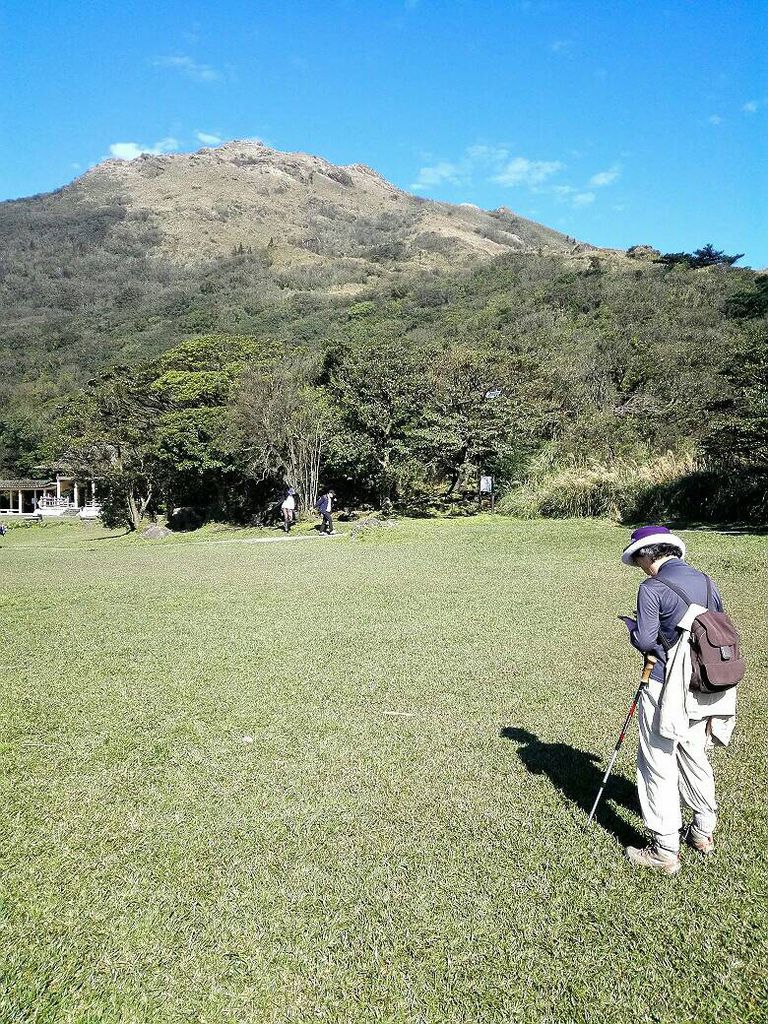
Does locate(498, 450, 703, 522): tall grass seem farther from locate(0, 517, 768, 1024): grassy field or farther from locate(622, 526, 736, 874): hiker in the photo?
locate(622, 526, 736, 874): hiker

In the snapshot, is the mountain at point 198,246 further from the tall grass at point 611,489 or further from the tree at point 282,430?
the tall grass at point 611,489

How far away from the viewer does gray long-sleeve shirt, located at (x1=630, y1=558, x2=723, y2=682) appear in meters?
2.86

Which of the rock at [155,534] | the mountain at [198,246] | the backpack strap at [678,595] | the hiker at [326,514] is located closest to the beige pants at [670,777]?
the backpack strap at [678,595]

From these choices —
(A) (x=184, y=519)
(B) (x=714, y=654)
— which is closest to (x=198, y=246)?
(A) (x=184, y=519)

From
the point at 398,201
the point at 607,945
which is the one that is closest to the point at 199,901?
the point at 607,945

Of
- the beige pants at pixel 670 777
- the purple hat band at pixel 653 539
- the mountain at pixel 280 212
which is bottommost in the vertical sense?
the beige pants at pixel 670 777

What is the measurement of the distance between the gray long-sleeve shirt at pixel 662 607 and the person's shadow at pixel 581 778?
86cm

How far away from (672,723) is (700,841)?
0.64m

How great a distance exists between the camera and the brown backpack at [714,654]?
272cm

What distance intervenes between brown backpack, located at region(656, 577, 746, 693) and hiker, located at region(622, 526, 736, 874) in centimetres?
4

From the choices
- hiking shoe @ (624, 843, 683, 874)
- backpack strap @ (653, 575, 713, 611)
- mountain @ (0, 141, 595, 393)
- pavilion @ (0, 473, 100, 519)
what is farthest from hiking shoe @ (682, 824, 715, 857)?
mountain @ (0, 141, 595, 393)

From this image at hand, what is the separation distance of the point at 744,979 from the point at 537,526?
46.1ft

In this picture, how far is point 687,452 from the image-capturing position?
17.5 metres

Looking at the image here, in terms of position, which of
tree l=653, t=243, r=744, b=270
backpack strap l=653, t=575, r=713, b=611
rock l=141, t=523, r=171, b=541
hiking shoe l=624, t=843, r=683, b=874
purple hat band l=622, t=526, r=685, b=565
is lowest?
rock l=141, t=523, r=171, b=541
